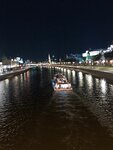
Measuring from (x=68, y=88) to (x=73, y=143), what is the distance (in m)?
28.0

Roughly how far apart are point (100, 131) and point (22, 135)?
4.66 m

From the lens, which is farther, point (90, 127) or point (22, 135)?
point (90, 127)

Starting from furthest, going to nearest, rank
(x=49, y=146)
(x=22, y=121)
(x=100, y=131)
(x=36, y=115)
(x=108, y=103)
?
(x=108, y=103) < (x=36, y=115) < (x=22, y=121) < (x=100, y=131) < (x=49, y=146)

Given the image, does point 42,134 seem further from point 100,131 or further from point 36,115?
point 36,115

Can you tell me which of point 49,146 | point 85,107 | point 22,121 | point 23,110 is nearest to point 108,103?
point 85,107

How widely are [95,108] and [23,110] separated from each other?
20.7 feet

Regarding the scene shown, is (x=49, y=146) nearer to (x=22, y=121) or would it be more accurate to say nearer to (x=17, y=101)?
(x=22, y=121)

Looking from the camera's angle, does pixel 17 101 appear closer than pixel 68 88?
Yes

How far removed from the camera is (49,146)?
695 inches

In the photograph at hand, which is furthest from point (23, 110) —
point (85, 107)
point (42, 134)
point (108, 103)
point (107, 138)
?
point (107, 138)

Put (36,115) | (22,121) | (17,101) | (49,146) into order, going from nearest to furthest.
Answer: (49,146)
(22,121)
(36,115)
(17,101)

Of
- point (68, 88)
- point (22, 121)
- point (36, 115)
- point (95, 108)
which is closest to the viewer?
point (22, 121)

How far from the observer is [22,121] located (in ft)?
81.7

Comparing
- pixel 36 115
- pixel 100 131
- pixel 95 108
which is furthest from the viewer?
pixel 95 108
